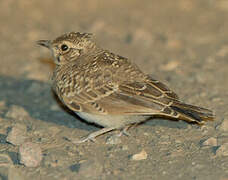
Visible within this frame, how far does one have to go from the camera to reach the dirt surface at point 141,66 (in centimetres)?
576

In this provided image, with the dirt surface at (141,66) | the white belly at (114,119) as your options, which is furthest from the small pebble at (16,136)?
the white belly at (114,119)

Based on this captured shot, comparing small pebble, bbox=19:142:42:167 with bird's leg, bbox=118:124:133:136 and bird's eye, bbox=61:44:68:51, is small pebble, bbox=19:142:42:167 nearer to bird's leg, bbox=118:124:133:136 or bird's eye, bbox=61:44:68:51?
bird's leg, bbox=118:124:133:136

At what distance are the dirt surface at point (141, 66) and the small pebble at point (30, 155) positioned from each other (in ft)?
0.04

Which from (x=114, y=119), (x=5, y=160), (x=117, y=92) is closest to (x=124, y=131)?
(x=114, y=119)

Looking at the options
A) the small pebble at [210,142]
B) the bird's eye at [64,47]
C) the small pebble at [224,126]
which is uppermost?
the bird's eye at [64,47]

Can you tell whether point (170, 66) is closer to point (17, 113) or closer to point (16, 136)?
point (17, 113)

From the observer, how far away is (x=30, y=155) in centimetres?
578

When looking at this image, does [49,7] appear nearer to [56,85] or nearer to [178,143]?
[56,85]

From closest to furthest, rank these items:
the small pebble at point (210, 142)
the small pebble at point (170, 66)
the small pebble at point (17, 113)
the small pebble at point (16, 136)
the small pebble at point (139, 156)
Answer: the small pebble at point (139, 156), the small pebble at point (210, 142), the small pebble at point (16, 136), the small pebble at point (17, 113), the small pebble at point (170, 66)

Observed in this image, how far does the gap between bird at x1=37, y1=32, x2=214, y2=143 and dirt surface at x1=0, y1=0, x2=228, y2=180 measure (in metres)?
0.37

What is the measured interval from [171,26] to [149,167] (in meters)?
6.24

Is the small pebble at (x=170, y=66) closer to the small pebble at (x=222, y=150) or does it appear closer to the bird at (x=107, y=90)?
the bird at (x=107, y=90)

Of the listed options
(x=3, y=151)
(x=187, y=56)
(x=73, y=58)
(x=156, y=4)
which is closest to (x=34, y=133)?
(x=3, y=151)

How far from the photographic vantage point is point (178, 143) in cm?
633
